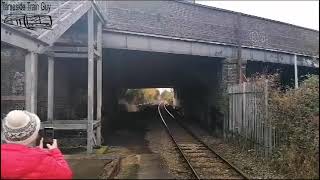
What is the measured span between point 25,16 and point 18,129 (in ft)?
25.2

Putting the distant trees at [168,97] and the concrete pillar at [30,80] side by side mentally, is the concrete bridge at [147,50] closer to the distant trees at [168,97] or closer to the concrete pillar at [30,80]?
the concrete pillar at [30,80]

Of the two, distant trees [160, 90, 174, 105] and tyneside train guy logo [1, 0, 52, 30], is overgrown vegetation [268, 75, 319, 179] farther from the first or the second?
distant trees [160, 90, 174, 105]

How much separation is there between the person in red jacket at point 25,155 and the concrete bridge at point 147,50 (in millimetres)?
7064

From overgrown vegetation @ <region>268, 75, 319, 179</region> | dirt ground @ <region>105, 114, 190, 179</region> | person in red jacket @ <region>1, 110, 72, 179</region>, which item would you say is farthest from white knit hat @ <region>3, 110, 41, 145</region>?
overgrown vegetation @ <region>268, 75, 319, 179</region>

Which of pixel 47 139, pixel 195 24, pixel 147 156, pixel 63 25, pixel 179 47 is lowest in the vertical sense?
pixel 147 156

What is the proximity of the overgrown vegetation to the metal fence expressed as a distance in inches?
20.0

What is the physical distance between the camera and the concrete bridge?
1428 centimetres

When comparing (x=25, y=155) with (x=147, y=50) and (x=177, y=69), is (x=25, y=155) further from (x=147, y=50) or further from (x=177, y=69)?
(x=177, y=69)

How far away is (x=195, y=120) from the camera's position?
106 feet

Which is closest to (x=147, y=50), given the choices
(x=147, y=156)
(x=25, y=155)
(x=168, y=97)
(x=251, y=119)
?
(x=251, y=119)

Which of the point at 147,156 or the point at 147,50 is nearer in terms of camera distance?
the point at 147,156

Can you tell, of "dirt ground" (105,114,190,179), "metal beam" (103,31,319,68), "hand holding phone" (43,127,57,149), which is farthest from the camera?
"metal beam" (103,31,319,68)

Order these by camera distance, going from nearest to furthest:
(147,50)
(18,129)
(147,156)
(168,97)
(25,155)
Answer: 1. (25,155)
2. (18,129)
3. (147,156)
4. (147,50)
5. (168,97)

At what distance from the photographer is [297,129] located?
Result: 1044cm
